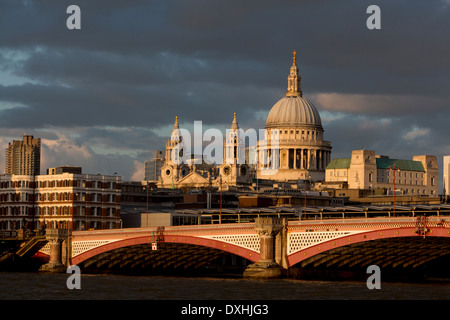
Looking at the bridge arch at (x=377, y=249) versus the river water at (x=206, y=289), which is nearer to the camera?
the river water at (x=206, y=289)

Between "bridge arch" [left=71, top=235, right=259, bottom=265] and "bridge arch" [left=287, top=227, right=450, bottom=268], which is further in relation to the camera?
"bridge arch" [left=71, top=235, right=259, bottom=265]

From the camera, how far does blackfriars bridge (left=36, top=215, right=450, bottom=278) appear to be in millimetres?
114938

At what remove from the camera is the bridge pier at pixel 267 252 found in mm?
122812

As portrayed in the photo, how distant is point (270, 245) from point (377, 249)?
11537 millimetres

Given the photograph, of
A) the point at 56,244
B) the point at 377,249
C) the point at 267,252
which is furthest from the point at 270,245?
the point at 56,244

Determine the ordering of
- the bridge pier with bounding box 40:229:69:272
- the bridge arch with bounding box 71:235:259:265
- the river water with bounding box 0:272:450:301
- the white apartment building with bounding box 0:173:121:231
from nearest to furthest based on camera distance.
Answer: the river water with bounding box 0:272:450:301 → the bridge arch with bounding box 71:235:259:265 → the bridge pier with bounding box 40:229:69:272 → the white apartment building with bounding box 0:173:121:231

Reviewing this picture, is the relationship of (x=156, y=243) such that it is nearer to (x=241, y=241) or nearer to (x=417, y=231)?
(x=241, y=241)

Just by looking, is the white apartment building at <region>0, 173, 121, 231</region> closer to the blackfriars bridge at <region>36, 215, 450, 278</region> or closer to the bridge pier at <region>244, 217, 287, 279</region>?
the blackfriars bridge at <region>36, 215, 450, 278</region>
